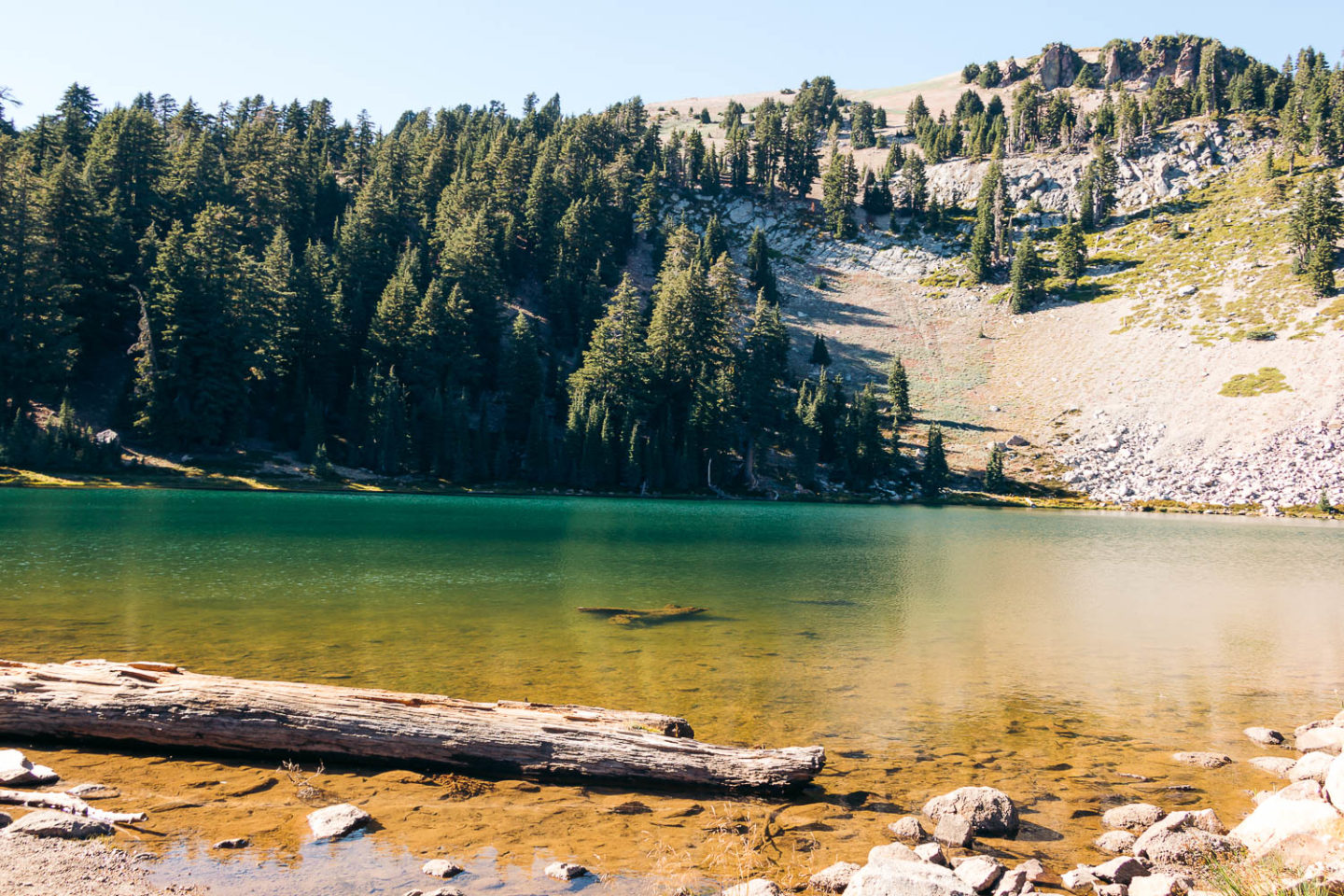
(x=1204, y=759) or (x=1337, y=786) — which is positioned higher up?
(x=1337, y=786)

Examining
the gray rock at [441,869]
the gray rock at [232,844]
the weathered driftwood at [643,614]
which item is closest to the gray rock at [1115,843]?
the gray rock at [441,869]

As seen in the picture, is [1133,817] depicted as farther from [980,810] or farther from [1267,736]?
[1267,736]

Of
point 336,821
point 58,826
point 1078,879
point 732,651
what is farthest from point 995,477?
point 58,826

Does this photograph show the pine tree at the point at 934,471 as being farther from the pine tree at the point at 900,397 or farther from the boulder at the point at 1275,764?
the boulder at the point at 1275,764

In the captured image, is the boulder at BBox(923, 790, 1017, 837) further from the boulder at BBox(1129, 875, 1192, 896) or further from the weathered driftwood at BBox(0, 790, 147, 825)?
the weathered driftwood at BBox(0, 790, 147, 825)

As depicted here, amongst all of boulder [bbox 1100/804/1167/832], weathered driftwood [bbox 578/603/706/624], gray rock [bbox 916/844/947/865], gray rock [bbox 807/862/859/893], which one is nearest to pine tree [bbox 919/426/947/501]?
weathered driftwood [bbox 578/603/706/624]

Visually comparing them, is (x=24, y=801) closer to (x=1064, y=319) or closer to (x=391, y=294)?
(x=391, y=294)

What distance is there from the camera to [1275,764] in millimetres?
11352

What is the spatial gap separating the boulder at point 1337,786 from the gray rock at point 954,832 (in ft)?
12.1

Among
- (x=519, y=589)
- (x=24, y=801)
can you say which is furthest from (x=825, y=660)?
(x=24, y=801)

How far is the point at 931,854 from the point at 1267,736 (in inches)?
363

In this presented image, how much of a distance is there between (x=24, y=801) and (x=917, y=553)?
133 ft

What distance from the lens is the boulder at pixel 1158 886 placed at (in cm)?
683

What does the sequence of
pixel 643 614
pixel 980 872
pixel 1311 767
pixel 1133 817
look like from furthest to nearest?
1. pixel 643 614
2. pixel 1311 767
3. pixel 1133 817
4. pixel 980 872
